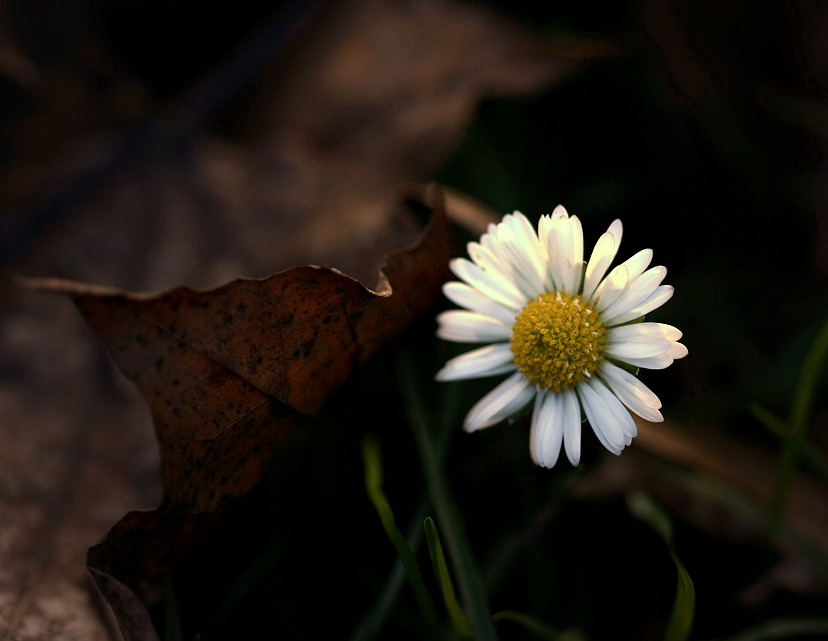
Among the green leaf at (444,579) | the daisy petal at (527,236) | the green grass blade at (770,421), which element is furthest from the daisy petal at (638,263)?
the green leaf at (444,579)

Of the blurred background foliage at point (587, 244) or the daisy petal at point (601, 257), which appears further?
the blurred background foliage at point (587, 244)

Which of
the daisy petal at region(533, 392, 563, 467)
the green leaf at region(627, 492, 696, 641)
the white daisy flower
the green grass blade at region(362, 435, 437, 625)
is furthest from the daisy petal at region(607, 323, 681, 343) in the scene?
the green grass blade at region(362, 435, 437, 625)

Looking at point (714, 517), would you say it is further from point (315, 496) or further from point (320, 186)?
point (320, 186)

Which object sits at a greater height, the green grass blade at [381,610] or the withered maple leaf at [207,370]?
the withered maple leaf at [207,370]

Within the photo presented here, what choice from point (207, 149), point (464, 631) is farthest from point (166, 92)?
point (464, 631)

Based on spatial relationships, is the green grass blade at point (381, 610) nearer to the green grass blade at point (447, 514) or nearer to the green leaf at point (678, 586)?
the green grass blade at point (447, 514)

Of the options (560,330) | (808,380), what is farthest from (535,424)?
(808,380)

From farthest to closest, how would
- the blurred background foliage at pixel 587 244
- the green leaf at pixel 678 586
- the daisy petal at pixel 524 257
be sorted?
the blurred background foliage at pixel 587 244, the daisy petal at pixel 524 257, the green leaf at pixel 678 586
